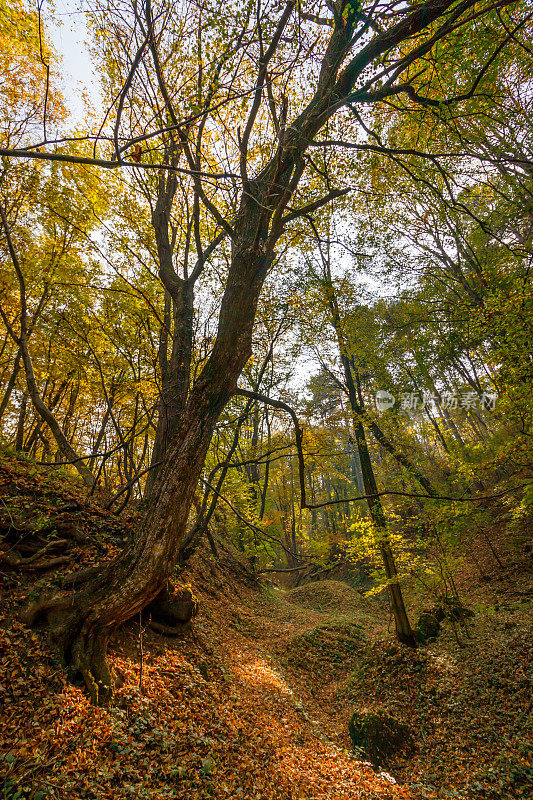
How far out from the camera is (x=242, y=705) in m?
4.33

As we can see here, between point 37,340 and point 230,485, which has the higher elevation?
point 37,340

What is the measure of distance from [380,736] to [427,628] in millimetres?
3744

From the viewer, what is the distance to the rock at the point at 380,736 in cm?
456

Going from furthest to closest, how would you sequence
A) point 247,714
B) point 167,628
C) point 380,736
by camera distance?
point 380,736
point 167,628
point 247,714

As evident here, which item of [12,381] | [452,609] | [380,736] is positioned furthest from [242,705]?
[12,381]

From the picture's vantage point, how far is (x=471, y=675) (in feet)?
19.0

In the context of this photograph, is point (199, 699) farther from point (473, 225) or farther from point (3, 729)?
point (473, 225)

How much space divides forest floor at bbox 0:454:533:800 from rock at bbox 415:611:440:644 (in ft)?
1.06

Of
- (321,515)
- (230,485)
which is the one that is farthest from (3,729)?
(321,515)

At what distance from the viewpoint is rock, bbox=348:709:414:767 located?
4.56 metres

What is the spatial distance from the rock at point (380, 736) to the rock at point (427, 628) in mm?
3105

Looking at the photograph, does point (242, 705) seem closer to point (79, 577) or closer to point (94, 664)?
point (94, 664)

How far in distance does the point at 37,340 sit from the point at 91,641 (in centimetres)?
1113

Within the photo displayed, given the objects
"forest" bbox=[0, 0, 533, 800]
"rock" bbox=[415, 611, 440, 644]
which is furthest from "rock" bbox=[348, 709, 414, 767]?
"rock" bbox=[415, 611, 440, 644]
